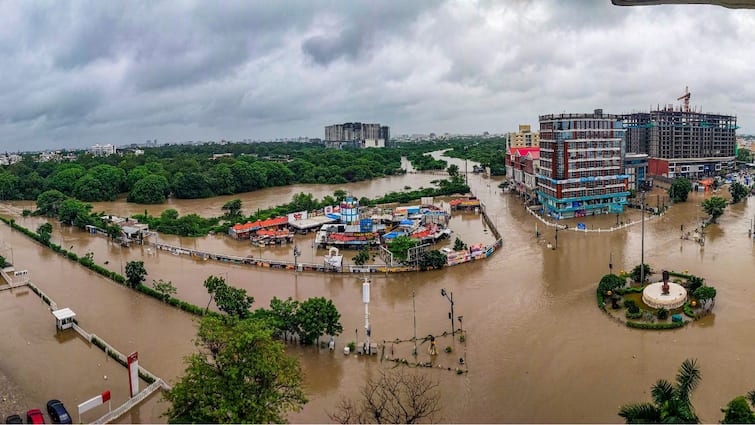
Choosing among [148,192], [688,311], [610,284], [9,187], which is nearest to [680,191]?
[610,284]

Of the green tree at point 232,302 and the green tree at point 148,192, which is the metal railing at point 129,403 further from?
the green tree at point 148,192

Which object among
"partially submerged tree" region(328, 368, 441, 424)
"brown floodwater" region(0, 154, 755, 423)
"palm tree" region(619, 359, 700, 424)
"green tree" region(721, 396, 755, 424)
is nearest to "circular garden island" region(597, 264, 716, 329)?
"brown floodwater" region(0, 154, 755, 423)

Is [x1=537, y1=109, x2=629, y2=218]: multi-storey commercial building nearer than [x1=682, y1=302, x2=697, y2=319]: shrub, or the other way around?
[x1=682, y1=302, x2=697, y2=319]: shrub

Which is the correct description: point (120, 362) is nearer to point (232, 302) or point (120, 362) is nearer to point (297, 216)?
point (232, 302)

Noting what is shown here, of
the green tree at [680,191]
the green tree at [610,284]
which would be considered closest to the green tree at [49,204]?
the green tree at [610,284]

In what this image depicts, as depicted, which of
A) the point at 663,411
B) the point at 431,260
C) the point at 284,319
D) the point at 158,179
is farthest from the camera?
→ the point at 158,179

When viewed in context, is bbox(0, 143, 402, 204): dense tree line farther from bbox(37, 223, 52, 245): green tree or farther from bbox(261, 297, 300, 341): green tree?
bbox(261, 297, 300, 341): green tree

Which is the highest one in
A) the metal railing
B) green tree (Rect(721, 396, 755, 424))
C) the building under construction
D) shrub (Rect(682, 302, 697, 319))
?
the building under construction
